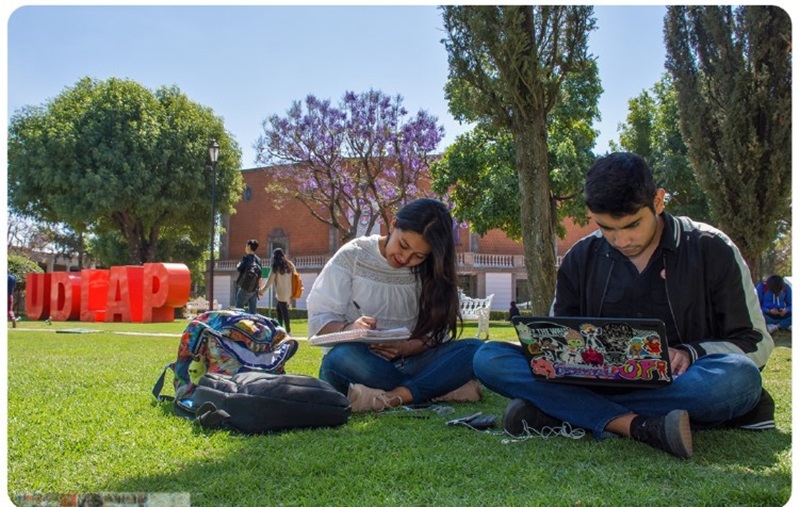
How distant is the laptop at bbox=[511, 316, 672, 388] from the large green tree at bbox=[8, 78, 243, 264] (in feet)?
82.5

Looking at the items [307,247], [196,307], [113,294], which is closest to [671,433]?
[113,294]

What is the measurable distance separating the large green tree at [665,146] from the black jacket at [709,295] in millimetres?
20305

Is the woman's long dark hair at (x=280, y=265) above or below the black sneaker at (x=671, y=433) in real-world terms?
above

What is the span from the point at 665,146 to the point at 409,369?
22791 millimetres

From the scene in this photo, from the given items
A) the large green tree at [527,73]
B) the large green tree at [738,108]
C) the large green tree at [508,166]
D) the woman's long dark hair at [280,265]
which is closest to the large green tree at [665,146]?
the large green tree at [508,166]

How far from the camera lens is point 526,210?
7027 millimetres

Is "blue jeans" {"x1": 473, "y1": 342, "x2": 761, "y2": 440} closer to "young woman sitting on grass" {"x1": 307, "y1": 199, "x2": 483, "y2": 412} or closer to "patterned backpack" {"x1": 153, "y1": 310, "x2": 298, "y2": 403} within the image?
"young woman sitting on grass" {"x1": 307, "y1": 199, "x2": 483, "y2": 412}

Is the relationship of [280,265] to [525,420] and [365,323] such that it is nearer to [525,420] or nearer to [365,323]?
[365,323]

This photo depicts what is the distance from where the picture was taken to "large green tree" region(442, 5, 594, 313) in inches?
260

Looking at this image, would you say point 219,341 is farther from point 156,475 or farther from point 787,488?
point 787,488

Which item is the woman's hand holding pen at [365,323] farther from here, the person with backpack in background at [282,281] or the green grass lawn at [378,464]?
the person with backpack in background at [282,281]

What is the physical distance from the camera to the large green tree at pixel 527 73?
660cm

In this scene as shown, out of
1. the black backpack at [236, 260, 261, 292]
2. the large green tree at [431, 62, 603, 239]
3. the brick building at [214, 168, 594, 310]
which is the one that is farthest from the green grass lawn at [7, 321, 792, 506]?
the brick building at [214, 168, 594, 310]


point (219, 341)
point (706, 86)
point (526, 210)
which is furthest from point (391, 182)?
point (219, 341)
